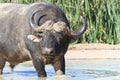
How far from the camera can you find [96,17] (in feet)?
50.1

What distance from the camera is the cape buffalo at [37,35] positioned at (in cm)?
913

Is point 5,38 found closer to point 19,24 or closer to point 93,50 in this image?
point 19,24

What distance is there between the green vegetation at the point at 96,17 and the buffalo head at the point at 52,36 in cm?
569

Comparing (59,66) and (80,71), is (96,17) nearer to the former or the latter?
(80,71)

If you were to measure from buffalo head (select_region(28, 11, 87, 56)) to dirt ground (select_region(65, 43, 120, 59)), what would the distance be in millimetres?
3978

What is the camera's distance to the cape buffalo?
9.13 metres

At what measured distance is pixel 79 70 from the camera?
36.5 ft

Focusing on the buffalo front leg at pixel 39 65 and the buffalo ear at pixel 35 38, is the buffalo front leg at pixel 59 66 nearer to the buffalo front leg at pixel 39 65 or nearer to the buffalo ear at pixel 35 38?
the buffalo front leg at pixel 39 65

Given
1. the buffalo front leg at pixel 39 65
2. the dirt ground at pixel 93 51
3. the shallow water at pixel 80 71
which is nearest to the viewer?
the buffalo front leg at pixel 39 65

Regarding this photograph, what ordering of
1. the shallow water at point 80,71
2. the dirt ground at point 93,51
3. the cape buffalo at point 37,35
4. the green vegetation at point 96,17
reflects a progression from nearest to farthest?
the cape buffalo at point 37,35
the shallow water at point 80,71
the dirt ground at point 93,51
the green vegetation at point 96,17

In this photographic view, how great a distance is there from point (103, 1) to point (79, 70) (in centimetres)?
447

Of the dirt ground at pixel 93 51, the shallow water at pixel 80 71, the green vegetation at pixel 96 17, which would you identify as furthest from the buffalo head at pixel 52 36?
the green vegetation at pixel 96 17

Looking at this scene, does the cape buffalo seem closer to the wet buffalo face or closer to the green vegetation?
the wet buffalo face

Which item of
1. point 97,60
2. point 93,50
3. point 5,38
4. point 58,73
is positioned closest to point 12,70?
point 5,38
